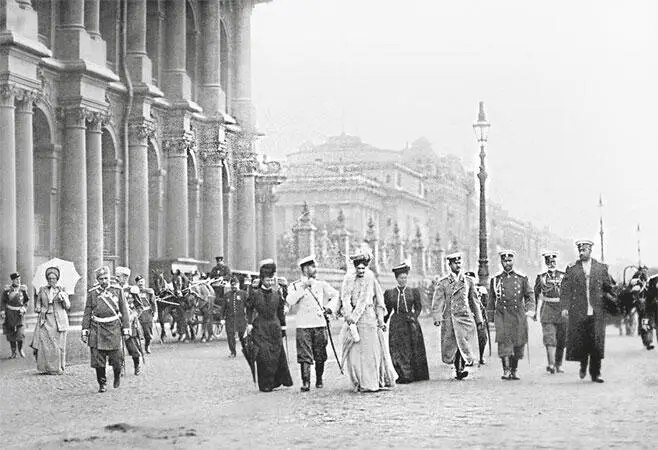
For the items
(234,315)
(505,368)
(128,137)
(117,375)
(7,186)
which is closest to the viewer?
(117,375)

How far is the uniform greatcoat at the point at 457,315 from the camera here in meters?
17.7

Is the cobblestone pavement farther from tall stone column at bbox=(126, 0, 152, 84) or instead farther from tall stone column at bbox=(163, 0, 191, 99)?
tall stone column at bbox=(163, 0, 191, 99)

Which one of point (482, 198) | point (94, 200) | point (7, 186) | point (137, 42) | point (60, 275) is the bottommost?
point (60, 275)

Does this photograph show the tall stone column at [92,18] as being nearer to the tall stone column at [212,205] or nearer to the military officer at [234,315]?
the military officer at [234,315]

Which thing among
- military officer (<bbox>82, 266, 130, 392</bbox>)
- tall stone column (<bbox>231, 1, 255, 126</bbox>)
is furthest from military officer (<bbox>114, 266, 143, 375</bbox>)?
tall stone column (<bbox>231, 1, 255, 126</bbox>)

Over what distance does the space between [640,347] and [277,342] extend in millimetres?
11093

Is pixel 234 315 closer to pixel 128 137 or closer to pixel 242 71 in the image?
pixel 128 137

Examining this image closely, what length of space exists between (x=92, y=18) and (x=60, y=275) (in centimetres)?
1182

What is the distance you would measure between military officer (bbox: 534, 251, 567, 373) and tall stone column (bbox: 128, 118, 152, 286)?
1758 centimetres

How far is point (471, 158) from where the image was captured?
3866cm

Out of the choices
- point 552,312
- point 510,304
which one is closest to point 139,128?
point 552,312

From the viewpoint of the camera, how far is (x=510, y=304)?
17516mm

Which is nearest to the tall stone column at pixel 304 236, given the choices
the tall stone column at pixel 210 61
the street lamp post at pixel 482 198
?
the tall stone column at pixel 210 61

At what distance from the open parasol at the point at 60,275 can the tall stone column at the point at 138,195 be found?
499 inches
